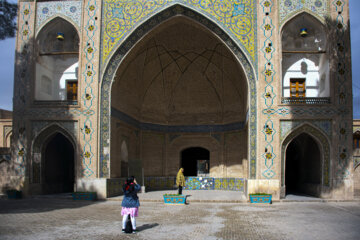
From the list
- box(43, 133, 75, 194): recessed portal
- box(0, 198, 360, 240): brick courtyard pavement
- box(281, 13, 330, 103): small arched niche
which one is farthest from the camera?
box(43, 133, 75, 194): recessed portal

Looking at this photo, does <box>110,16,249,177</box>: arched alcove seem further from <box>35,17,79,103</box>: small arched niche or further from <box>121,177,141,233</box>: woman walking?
<box>121,177,141,233</box>: woman walking

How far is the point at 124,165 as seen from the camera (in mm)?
16281

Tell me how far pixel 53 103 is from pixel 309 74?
9928 millimetres

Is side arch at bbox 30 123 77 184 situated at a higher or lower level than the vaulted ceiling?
lower

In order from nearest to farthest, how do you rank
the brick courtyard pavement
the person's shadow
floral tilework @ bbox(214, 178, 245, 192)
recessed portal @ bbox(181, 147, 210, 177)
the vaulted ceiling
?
the brick courtyard pavement
the person's shadow
the vaulted ceiling
floral tilework @ bbox(214, 178, 245, 192)
recessed portal @ bbox(181, 147, 210, 177)

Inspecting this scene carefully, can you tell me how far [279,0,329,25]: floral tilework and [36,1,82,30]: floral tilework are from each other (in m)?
7.57

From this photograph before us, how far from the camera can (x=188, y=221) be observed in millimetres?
8422

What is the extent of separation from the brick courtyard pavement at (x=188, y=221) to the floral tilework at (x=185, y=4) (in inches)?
218

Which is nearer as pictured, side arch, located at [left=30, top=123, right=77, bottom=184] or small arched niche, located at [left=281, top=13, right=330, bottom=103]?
side arch, located at [left=30, top=123, right=77, bottom=184]

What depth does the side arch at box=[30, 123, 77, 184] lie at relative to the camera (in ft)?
44.5

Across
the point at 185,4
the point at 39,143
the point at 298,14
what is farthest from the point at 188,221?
the point at 298,14

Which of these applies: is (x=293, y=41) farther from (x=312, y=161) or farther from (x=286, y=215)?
(x=286, y=215)

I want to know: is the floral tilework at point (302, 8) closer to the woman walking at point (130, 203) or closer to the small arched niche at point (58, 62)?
the small arched niche at point (58, 62)

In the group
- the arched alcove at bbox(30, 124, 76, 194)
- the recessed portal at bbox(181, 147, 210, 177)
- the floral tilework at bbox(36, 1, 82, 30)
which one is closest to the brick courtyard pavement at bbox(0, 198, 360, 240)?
the arched alcove at bbox(30, 124, 76, 194)
